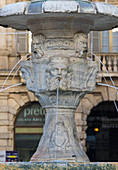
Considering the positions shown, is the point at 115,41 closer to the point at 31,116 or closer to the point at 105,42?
the point at 105,42

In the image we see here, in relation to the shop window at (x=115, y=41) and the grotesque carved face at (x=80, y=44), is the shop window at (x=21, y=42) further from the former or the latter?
the grotesque carved face at (x=80, y=44)

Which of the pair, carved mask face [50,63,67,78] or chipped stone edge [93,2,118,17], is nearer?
chipped stone edge [93,2,118,17]

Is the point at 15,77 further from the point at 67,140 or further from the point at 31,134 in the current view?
the point at 67,140

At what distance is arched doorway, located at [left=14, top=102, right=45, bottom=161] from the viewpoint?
109 feet

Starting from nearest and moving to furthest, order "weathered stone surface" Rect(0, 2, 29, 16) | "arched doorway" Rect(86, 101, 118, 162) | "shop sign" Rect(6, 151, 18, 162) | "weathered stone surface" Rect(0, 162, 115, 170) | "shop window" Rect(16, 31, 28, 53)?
"weathered stone surface" Rect(0, 162, 115, 170) < "weathered stone surface" Rect(0, 2, 29, 16) < "shop sign" Rect(6, 151, 18, 162) < "shop window" Rect(16, 31, 28, 53) < "arched doorway" Rect(86, 101, 118, 162)

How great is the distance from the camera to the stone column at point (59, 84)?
1905 cm

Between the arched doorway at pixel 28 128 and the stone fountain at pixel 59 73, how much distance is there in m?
13.8

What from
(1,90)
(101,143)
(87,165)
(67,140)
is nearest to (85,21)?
(67,140)

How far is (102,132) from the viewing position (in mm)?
34156

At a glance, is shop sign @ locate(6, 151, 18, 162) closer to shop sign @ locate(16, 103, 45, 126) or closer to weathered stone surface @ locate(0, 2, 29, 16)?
shop sign @ locate(16, 103, 45, 126)

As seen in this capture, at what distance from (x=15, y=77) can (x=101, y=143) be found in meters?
4.70

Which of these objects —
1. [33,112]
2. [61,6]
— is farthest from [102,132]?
[61,6]

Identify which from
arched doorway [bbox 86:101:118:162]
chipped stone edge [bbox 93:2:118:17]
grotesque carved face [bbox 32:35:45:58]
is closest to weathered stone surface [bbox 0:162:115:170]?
chipped stone edge [bbox 93:2:118:17]

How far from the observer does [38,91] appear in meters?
19.4
